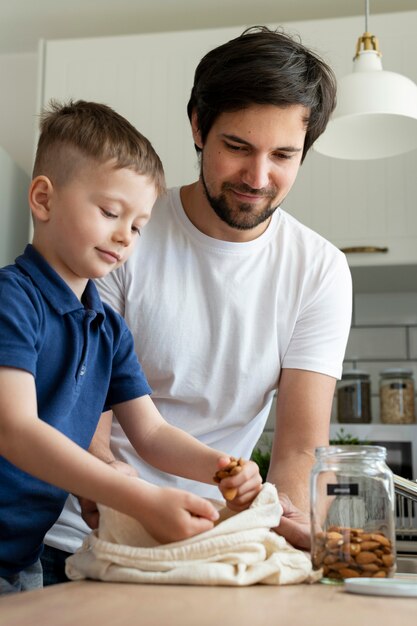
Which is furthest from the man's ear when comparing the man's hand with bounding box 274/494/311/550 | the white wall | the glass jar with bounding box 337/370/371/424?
the white wall

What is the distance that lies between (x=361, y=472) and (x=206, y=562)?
17 centimetres

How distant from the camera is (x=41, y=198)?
3.22 ft

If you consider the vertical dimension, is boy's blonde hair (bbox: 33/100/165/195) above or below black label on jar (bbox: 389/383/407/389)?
below

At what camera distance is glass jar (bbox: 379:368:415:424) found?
2.66 m

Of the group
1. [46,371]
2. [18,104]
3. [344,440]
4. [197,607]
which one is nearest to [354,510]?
[197,607]

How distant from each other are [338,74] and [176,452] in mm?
1945

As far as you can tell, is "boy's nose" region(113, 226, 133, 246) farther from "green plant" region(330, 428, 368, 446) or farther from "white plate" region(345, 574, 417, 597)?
"green plant" region(330, 428, 368, 446)

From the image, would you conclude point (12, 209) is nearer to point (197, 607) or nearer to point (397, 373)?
point (397, 373)

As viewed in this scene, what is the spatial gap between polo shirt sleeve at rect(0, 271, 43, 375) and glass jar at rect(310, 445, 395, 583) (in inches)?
11.4

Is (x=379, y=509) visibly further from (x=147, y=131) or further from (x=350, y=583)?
(x=147, y=131)

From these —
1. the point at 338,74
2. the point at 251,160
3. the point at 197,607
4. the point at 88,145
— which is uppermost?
the point at 338,74

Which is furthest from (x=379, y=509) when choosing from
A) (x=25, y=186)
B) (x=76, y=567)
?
(x=25, y=186)

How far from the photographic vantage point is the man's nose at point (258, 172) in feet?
4.08

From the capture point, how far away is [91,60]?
9.13ft
